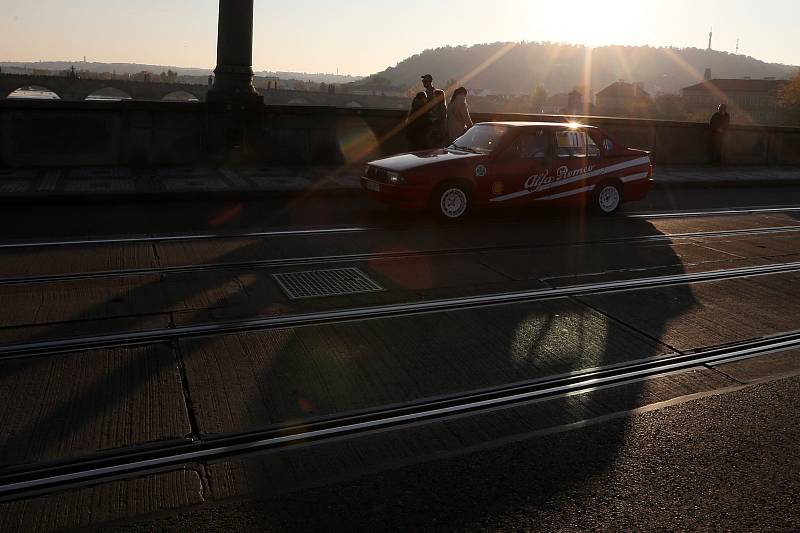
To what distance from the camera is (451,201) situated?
38.0 feet

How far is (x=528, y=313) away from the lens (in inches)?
283

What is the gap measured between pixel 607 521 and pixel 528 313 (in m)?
3.45

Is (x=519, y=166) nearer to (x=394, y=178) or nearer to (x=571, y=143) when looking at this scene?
(x=571, y=143)

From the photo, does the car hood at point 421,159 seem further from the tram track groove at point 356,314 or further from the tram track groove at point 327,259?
the tram track groove at point 356,314

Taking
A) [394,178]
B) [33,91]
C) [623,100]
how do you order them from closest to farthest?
[394,178]
[33,91]
[623,100]

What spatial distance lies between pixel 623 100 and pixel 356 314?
151646 mm

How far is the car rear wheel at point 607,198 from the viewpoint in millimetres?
12836

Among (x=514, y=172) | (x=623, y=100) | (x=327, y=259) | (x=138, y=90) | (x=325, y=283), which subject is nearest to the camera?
(x=325, y=283)

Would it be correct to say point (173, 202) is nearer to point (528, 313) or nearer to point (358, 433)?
point (528, 313)

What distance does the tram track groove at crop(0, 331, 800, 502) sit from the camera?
4090 millimetres

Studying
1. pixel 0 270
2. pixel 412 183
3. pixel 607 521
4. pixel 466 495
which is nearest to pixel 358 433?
pixel 466 495

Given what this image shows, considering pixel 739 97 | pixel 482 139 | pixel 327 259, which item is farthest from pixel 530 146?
pixel 739 97

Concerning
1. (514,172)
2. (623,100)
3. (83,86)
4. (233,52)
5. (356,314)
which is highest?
(623,100)

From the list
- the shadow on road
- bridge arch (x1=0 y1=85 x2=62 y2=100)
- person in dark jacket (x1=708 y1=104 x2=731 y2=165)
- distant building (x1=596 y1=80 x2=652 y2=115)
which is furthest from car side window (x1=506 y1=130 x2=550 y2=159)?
distant building (x1=596 y1=80 x2=652 y2=115)
